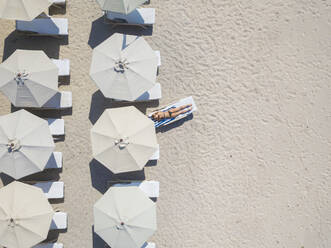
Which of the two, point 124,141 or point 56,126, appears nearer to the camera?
point 124,141

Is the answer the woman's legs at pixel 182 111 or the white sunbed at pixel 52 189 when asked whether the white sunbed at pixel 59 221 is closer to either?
the white sunbed at pixel 52 189

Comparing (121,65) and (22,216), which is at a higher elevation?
(121,65)

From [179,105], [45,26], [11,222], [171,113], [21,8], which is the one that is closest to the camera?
[11,222]

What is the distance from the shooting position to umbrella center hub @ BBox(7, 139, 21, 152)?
6633mm

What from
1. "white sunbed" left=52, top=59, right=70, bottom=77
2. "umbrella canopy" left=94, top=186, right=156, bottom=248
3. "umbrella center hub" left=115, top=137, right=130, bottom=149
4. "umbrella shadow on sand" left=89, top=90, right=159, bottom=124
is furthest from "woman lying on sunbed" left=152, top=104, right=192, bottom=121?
"white sunbed" left=52, top=59, right=70, bottom=77

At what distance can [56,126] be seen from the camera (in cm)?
760

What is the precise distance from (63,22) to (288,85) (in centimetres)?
563

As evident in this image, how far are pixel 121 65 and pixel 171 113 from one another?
1.72 metres

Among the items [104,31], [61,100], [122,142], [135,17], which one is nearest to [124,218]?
[122,142]

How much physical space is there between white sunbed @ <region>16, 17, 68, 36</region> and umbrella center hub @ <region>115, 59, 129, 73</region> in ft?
5.81

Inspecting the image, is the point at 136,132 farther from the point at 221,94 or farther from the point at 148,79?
the point at 221,94

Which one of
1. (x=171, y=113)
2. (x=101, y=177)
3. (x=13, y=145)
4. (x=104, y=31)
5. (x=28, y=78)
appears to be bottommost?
(x=101, y=177)

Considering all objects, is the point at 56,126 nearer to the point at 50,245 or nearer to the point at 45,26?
the point at 45,26

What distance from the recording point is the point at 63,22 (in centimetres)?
756
